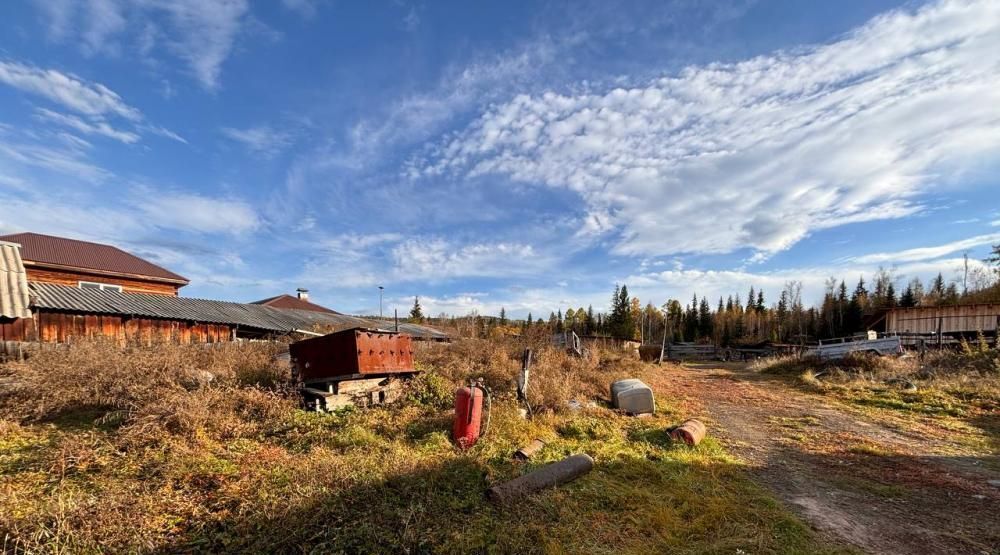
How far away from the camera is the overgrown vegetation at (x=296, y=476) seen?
4.10 m

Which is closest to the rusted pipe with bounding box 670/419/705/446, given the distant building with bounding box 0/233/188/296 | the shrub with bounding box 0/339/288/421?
the shrub with bounding box 0/339/288/421

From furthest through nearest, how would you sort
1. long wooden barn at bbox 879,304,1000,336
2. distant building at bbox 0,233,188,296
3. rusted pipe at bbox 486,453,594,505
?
long wooden barn at bbox 879,304,1000,336 < distant building at bbox 0,233,188,296 < rusted pipe at bbox 486,453,594,505

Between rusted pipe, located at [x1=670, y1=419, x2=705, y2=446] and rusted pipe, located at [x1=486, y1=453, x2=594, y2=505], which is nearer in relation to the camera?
rusted pipe, located at [x1=486, y1=453, x2=594, y2=505]

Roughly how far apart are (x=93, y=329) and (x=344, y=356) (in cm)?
1179

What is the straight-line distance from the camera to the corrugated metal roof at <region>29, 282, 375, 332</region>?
14370 millimetres

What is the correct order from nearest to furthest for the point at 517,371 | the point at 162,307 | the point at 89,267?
the point at 517,371 → the point at 162,307 → the point at 89,267

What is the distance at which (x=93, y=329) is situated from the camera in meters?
14.3

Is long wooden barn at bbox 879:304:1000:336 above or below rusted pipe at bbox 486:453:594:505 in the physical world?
above

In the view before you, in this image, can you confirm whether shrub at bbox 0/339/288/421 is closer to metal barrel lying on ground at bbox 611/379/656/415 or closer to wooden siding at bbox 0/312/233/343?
wooden siding at bbox 0/312/233/343

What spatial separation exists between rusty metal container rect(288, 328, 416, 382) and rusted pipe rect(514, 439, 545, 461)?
12.2ft

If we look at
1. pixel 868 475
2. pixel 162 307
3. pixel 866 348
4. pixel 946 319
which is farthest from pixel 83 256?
pixel 946 319

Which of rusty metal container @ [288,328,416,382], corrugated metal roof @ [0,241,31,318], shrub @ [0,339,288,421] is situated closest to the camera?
shrub @ [0,339,288,421]

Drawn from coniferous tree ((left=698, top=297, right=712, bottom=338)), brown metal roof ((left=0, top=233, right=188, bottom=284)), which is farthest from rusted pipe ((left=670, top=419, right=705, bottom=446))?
coniferous tree ((left=698, top=297, right=712, bottom=338))

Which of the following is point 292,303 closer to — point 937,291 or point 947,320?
point 947,320
